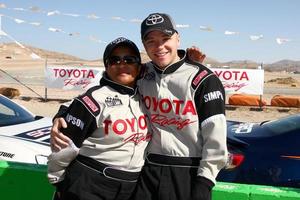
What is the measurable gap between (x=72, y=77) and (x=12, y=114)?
9228 millimetres

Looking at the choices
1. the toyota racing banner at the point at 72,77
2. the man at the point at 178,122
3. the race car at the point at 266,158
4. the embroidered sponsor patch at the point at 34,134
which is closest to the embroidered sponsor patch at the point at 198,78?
the man at the point at 178,122

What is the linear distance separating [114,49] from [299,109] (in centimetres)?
1276

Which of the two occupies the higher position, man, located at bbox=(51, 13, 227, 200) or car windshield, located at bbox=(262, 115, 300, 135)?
man, located at bbox=(51, 13, 227, 200)

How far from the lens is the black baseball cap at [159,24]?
218 cm

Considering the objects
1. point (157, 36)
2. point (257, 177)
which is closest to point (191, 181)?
point (157, 36)

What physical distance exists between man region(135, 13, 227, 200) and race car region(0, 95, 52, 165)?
2212mm

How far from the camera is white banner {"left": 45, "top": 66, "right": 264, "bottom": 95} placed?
1319 centimetres

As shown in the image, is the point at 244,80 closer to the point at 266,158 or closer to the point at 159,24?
the point at 266,158

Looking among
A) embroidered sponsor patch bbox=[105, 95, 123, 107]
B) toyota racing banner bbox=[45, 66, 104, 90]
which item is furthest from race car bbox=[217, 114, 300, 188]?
Result: toyota racing banner bbox=[45, 66, 104, 90]

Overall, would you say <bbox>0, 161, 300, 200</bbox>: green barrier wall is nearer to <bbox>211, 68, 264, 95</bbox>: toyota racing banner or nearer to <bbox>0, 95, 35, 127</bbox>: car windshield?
<bbox>0, 95, 35, 127</bbox>: car windshield

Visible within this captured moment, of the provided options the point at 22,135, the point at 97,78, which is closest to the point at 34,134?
the point at 22,135

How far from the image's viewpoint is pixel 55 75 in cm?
1478

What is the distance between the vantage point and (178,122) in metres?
2.18

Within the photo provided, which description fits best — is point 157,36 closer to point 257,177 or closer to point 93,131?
point 93,131
